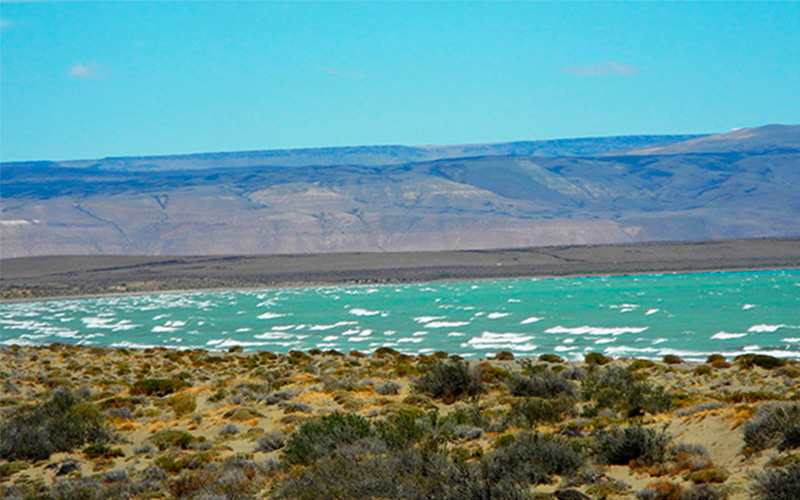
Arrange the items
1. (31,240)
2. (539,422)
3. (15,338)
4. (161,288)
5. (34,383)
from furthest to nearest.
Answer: (31,240) → (161,288) → (15,338) → (34,383) → (539,422)

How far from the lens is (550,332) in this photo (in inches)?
1576

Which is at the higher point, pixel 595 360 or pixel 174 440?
pixel 174 440

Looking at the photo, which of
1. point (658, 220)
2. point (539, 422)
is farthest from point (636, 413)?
point (658, 220)

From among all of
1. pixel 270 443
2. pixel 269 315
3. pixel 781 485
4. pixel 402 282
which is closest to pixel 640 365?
pixel 270 443

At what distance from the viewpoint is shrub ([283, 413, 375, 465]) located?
34.6ft

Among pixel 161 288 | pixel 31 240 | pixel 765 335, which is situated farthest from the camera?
pixel 31 240

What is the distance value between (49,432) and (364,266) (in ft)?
345

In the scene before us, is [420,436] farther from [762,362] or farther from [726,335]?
[726,335]

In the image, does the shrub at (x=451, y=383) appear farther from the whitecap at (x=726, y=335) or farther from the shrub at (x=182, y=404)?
the whitecap at (x=726, y=335)

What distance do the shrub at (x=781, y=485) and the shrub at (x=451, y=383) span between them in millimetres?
9086

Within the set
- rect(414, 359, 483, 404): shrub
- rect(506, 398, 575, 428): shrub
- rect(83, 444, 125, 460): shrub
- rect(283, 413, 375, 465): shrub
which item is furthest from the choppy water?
rect(83, 444, 125, 460): shrub

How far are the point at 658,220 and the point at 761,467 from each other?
6897 inches

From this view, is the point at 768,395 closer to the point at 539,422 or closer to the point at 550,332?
the point at 539,422

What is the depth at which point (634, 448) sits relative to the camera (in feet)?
32.7
